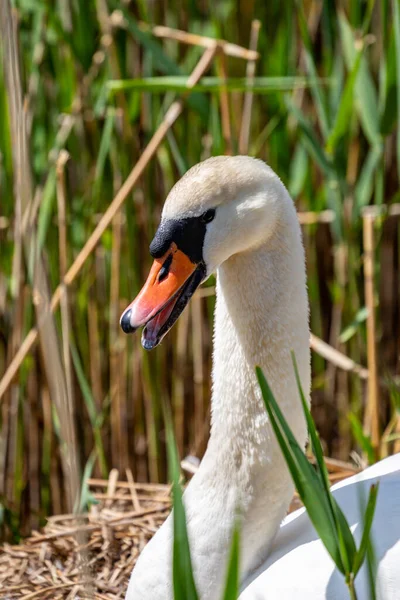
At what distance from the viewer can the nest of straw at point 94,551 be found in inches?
77.3

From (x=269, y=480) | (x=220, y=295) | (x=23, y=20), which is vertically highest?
(x=23, y=20)

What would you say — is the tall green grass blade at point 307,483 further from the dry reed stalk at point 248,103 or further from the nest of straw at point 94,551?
the dry reed stalk at point 248,103

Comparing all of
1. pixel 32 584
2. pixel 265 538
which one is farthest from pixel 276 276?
pixel 32 584

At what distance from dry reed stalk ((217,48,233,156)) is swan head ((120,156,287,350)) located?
89 cm

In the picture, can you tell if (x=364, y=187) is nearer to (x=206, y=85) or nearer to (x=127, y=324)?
(x=206, y=85)

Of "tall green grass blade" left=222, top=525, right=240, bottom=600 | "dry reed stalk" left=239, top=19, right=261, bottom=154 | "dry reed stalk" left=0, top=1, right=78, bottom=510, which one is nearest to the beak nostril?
"dry reed stalk" left=0, top=1, right=78, bottom=510

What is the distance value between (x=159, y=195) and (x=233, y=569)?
1882 mm

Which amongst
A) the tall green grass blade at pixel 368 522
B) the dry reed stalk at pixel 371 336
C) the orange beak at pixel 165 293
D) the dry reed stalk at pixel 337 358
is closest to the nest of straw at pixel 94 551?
the dry reed stalk at pixel 371 336

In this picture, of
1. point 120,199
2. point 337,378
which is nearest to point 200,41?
point 120,199

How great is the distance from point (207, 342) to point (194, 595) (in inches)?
70.7

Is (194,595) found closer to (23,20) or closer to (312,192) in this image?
(312,192)

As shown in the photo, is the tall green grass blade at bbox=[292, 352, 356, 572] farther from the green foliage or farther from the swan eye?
the swan eye

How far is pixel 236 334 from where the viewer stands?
1595 mm

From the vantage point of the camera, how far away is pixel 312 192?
2.62 meters
